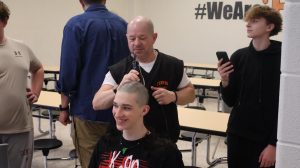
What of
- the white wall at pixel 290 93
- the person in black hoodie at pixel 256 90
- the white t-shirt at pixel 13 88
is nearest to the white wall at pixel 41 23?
the white t-shirt at pixel 13 88

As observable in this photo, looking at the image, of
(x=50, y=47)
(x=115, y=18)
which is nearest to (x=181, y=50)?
(x=50, y=47)

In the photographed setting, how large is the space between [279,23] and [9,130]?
167cm

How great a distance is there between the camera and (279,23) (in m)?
2.01

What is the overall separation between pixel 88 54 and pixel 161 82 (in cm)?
54

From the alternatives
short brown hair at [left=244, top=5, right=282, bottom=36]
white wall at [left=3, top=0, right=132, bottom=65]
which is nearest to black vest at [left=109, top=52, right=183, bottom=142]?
short brown hair at [left=244, top=5, right=282, bottom=36]

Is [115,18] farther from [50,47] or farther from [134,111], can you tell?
[50,47]

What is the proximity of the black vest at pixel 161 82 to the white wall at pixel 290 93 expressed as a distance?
81 centimetres

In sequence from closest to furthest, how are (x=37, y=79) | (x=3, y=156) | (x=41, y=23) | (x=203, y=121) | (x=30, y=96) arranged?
(x=3, y=156)
(x=30, y=96)
(x=37, y=79)
(x=203, y=121)
(x=41, y=23)

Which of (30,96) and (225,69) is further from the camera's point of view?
(30,96)

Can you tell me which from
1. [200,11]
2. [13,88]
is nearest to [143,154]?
[13,88]

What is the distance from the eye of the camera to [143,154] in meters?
1.62

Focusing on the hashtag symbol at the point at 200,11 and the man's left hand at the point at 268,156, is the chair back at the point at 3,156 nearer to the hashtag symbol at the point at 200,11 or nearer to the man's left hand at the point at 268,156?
the man's left hand at the point at 268,156

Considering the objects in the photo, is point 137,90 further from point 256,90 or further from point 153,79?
point 256,90

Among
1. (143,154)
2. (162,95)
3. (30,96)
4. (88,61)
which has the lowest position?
(143,154)
